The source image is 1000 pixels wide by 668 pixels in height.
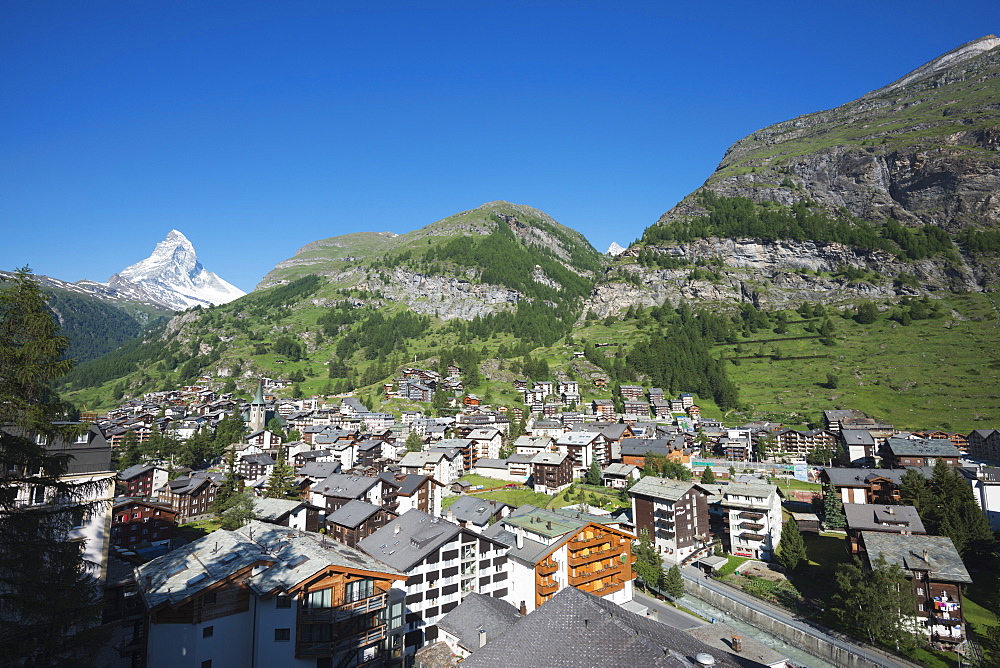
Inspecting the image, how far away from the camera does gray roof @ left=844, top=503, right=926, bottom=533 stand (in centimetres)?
4962

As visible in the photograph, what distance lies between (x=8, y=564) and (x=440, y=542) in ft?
107

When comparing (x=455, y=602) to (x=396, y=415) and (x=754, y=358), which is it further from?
(x=754, y=358)

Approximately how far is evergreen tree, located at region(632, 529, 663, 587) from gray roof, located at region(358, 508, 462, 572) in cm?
2147

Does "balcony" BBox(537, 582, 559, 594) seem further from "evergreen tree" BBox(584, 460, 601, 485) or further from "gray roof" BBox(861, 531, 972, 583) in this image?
"evergreen tree" BBox(584, 460, 601, 485)

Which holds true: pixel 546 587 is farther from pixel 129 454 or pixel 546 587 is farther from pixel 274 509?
pixel 129 454

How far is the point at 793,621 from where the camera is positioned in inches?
1700

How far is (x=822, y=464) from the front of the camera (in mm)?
92000

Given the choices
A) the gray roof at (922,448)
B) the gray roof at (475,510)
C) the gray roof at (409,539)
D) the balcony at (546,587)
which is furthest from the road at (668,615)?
the gray roof at (922,448)

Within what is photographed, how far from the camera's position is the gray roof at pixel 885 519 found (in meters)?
49.6

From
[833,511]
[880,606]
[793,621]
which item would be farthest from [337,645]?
[833,511]

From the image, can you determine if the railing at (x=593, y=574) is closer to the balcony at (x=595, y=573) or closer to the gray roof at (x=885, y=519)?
the balcony at (x=595, y=573)

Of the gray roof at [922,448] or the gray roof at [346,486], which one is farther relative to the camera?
the gray roof at [922,448]

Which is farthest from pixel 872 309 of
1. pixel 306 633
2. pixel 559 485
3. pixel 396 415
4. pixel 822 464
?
pixel 306 633

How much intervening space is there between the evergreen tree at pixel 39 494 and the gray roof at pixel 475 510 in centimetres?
4794
